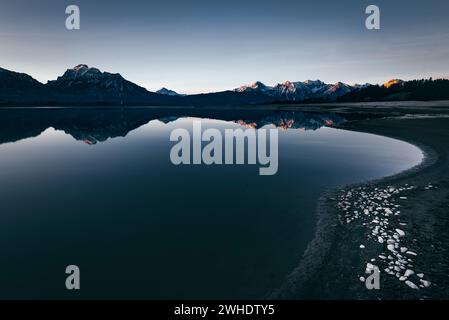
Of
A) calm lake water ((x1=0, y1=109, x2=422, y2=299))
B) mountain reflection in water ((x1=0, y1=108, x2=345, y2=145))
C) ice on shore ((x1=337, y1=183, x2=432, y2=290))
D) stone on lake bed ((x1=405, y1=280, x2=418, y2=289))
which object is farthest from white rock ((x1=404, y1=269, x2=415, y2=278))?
mountain reflection in water ((x1=0, y1=108, x2=345, y2=145))

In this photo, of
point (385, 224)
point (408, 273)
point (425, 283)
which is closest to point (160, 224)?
point (408, 273)

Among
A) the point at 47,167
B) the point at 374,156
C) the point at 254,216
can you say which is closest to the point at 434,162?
the point at 374,156

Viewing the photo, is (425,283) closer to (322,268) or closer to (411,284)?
(411,284)

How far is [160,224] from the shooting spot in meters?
11.6

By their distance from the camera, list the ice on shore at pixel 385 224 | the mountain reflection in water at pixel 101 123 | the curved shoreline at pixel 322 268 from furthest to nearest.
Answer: the mountain reflection in water at pixel 101 123 → the ice on shore at pixel 385 224 → the curved shoreline at pixel 322 268

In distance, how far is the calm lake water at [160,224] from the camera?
7.95 metres

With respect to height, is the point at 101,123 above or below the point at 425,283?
above

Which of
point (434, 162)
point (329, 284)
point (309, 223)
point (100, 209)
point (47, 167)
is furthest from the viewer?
point (47, 167)

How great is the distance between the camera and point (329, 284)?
297 inches

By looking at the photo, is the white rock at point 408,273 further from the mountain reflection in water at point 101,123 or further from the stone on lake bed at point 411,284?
the mountain reflection in water at point 101,123

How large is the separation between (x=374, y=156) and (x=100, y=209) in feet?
72.8

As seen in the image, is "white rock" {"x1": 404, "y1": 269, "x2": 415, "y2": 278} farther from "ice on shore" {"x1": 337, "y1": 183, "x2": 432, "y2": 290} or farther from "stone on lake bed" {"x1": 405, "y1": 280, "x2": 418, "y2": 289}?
"stone on lake bed" {"x1": 405, "y1": 280, "x2": 418, "y2": 289}

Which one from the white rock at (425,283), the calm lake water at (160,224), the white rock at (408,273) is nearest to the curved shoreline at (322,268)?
the calm lake water at (160,224)
